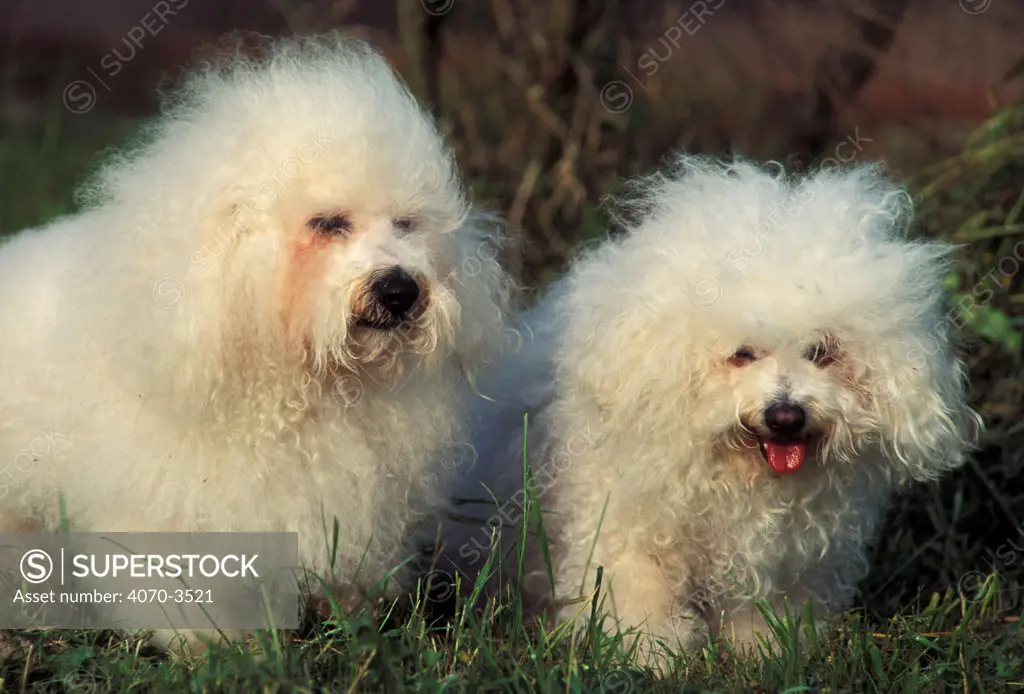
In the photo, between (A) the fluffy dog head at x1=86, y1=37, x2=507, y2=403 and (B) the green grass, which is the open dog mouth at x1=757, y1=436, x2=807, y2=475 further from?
(A) the fluffy dog head at x1=86, y1=37, x2=507, y2=403

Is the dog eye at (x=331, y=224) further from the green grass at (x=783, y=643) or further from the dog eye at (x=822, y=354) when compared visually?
the dog eye at (x=822, y=354)

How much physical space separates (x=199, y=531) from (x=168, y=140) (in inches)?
41.3

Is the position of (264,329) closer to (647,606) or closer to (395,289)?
(395,289)

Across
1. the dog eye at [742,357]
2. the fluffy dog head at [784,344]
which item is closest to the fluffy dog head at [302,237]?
the fluffy dog head at [784,344]

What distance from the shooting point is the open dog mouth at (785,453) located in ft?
11.3

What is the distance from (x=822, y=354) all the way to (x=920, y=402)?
0.29 m

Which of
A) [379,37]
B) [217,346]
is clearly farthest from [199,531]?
[379,37]

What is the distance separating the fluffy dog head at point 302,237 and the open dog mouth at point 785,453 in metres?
0.84

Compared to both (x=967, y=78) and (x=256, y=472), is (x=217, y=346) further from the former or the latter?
(x=967, y=78)

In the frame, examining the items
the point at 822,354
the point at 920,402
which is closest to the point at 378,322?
the point at 822,354

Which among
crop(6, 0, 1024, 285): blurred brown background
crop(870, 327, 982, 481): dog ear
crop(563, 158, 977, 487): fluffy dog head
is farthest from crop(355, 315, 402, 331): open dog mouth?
crop(6, 0, 1024, 285): blurred brown background

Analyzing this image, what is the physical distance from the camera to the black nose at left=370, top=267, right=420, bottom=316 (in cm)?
316

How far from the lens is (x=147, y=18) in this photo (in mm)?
6102

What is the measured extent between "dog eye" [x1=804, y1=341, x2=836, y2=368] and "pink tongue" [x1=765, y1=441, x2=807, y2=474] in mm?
231
